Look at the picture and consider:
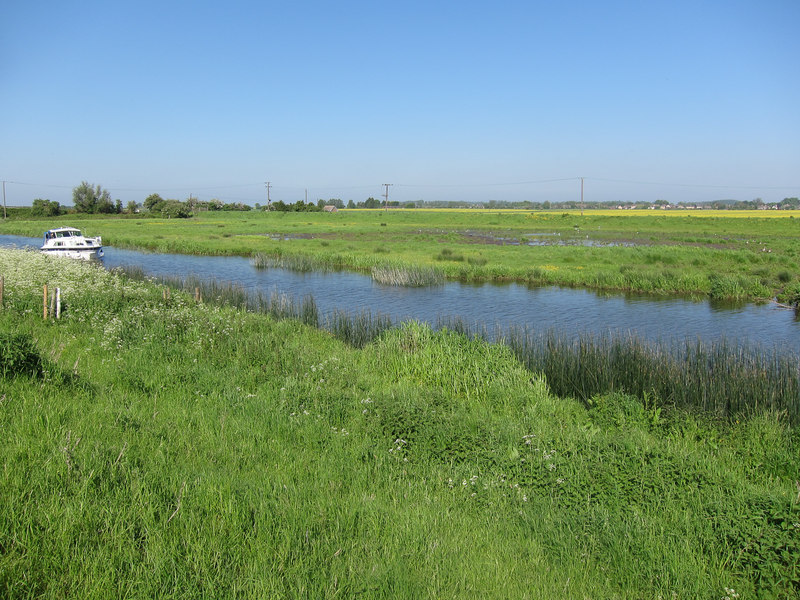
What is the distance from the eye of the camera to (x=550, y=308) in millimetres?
24281

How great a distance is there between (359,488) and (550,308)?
19260mm

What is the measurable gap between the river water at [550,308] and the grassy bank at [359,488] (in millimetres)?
8150

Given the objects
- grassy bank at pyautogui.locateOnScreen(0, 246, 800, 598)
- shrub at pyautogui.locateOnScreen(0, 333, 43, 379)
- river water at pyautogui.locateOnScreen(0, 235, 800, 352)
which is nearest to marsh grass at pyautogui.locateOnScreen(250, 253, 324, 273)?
river water at pyautogui.locateOnScreen(0, 235, 800, 352)

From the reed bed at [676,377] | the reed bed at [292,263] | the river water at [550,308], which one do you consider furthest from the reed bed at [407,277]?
the reed bed at [676,377]

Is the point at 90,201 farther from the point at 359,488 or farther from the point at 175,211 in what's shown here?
the point at 359,488

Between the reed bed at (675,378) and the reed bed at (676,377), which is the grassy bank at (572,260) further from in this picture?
the reed bed at (675,378)

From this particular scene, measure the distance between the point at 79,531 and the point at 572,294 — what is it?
26.1 meters

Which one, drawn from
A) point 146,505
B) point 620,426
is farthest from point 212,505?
point 620,426

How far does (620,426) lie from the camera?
9156 mm

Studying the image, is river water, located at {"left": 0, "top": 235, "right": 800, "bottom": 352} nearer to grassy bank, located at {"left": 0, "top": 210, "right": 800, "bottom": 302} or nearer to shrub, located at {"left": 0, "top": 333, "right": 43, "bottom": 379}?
grassy bank, located at {"left": 0, "top": 210, "right": 800, "bottom": 302}

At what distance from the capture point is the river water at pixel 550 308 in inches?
792

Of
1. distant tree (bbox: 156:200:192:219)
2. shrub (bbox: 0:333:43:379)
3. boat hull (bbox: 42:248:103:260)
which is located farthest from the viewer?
distant tree (bbox: 156:200:192:219)

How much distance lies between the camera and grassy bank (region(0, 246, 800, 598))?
4414 millimetres

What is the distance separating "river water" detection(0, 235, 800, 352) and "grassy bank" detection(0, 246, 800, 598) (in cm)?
815
